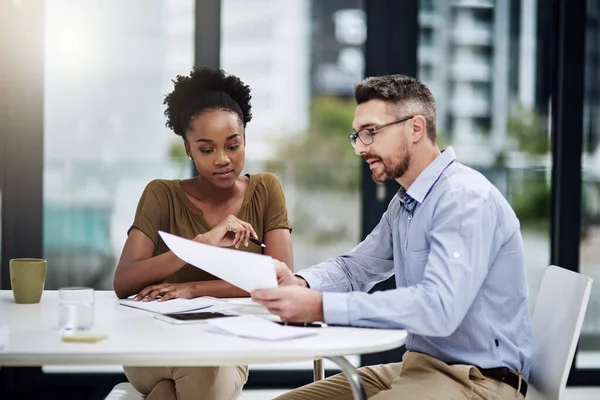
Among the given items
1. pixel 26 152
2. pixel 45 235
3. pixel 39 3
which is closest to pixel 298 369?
pixel 45 235

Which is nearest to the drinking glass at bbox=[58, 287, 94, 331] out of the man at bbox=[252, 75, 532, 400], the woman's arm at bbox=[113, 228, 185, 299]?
the man at bbox=[252, 75, 532, 400]

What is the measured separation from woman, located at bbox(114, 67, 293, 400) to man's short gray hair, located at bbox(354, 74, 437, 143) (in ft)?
1.80

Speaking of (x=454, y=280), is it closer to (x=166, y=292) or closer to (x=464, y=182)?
(x=464, y=182)

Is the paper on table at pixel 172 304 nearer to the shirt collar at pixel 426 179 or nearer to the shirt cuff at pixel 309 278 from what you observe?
the shirt cuff at pixel 309 278

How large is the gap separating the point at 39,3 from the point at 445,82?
6.52 ft

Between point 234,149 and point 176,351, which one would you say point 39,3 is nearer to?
point 234,149

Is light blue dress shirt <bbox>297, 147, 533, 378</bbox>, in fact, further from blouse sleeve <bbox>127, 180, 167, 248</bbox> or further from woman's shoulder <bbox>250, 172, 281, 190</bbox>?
blouse sleeve <bbox>127, 180, 167, 248</bbox>

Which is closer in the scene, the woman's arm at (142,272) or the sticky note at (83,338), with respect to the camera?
the sticky note at (83,338)

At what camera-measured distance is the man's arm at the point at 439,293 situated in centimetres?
181

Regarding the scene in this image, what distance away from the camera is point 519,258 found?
1986 mm

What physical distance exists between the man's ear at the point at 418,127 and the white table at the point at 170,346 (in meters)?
0.57

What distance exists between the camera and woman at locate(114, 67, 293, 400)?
230 cm

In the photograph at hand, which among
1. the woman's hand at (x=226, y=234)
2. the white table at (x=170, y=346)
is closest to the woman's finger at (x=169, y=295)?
the woman's hand at (x=226, y=234)

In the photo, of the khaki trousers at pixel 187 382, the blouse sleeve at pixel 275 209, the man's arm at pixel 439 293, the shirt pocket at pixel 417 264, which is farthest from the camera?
the blouse sleeve at pixel 275 209
